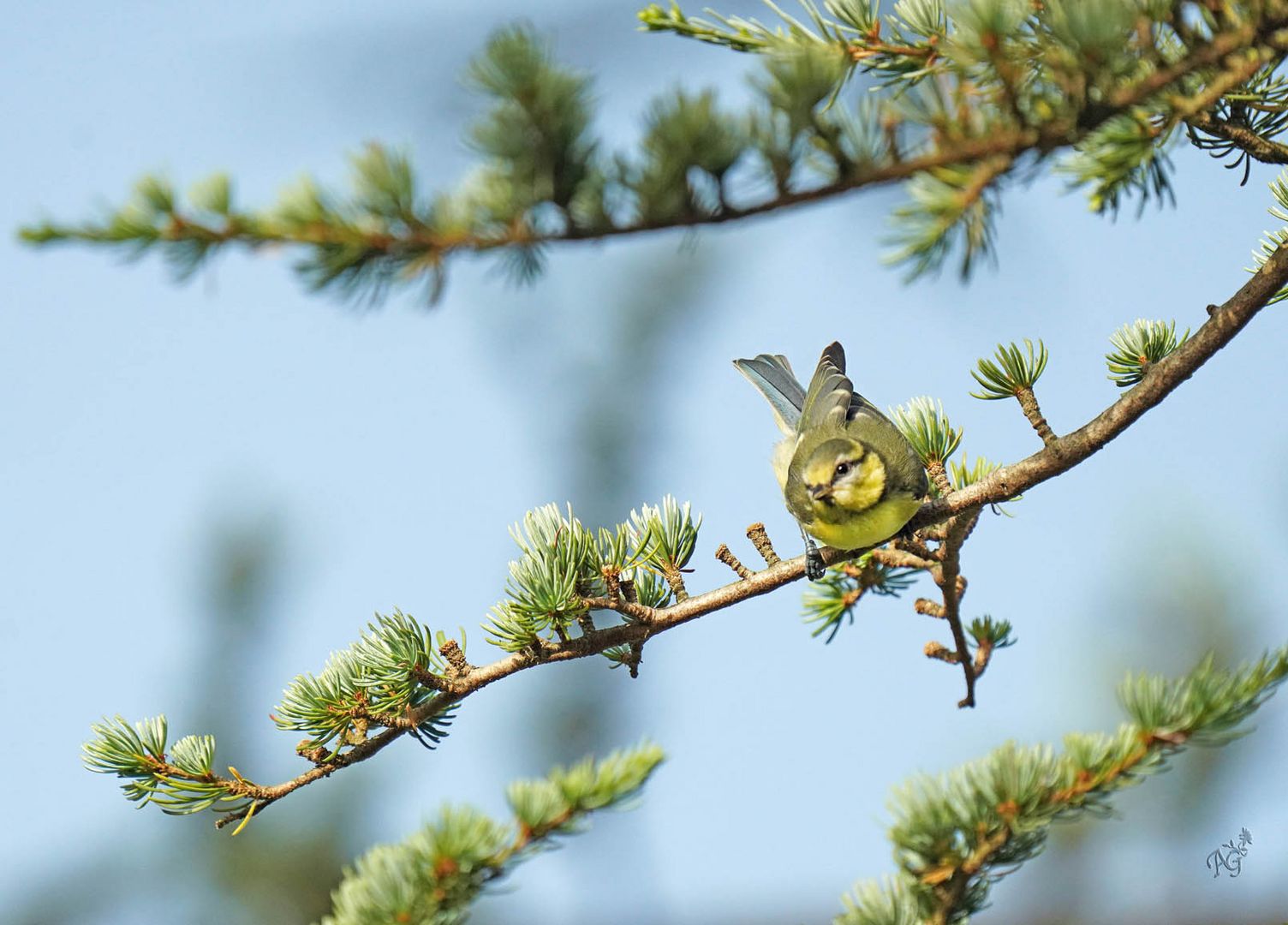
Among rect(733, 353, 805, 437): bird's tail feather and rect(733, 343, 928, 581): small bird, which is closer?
rect(733, 343, 928, 581): small bird

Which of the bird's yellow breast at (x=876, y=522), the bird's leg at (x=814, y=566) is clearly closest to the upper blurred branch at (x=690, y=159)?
the bird's leg at (x=814, y=566)

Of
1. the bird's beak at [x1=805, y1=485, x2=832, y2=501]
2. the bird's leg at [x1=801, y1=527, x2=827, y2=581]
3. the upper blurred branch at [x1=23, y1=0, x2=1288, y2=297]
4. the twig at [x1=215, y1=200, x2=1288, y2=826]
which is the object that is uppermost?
the upper blurred branch at [x1=23, y1=0, x2=1288, y2=297]

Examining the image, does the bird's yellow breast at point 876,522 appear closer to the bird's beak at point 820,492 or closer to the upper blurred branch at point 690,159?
the bird's beak at point 820,492

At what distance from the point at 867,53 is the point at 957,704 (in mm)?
1538

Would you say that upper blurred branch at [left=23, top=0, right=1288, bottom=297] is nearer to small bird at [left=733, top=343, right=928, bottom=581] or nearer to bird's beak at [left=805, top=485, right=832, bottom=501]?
small bird at [left=733, top=343, right=928, bottom=581]

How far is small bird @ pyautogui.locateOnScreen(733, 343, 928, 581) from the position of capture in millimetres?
3350

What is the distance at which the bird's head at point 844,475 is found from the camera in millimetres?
3447

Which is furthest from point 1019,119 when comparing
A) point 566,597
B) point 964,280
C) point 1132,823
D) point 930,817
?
point 1132,823

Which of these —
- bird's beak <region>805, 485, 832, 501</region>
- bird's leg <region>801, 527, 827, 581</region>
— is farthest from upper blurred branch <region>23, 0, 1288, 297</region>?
bird's beak <region>805, 485, 832, 501</region>

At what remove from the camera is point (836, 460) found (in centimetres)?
382

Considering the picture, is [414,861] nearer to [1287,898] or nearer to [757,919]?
[1287,898]

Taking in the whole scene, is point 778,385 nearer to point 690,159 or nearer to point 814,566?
point 814,566

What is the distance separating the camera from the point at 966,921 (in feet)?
5.19

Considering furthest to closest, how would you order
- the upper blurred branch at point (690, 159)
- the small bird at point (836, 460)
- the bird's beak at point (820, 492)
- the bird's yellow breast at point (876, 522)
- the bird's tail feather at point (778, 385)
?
1. the bird's tail feather at point (778, 385)
2. the bird's beak at point (820, 492)
3. the small bird at point (836, 460)
4. the bird's yellow breast at point (876, 522)
5. the upper blurred branch at point (690, 159)
